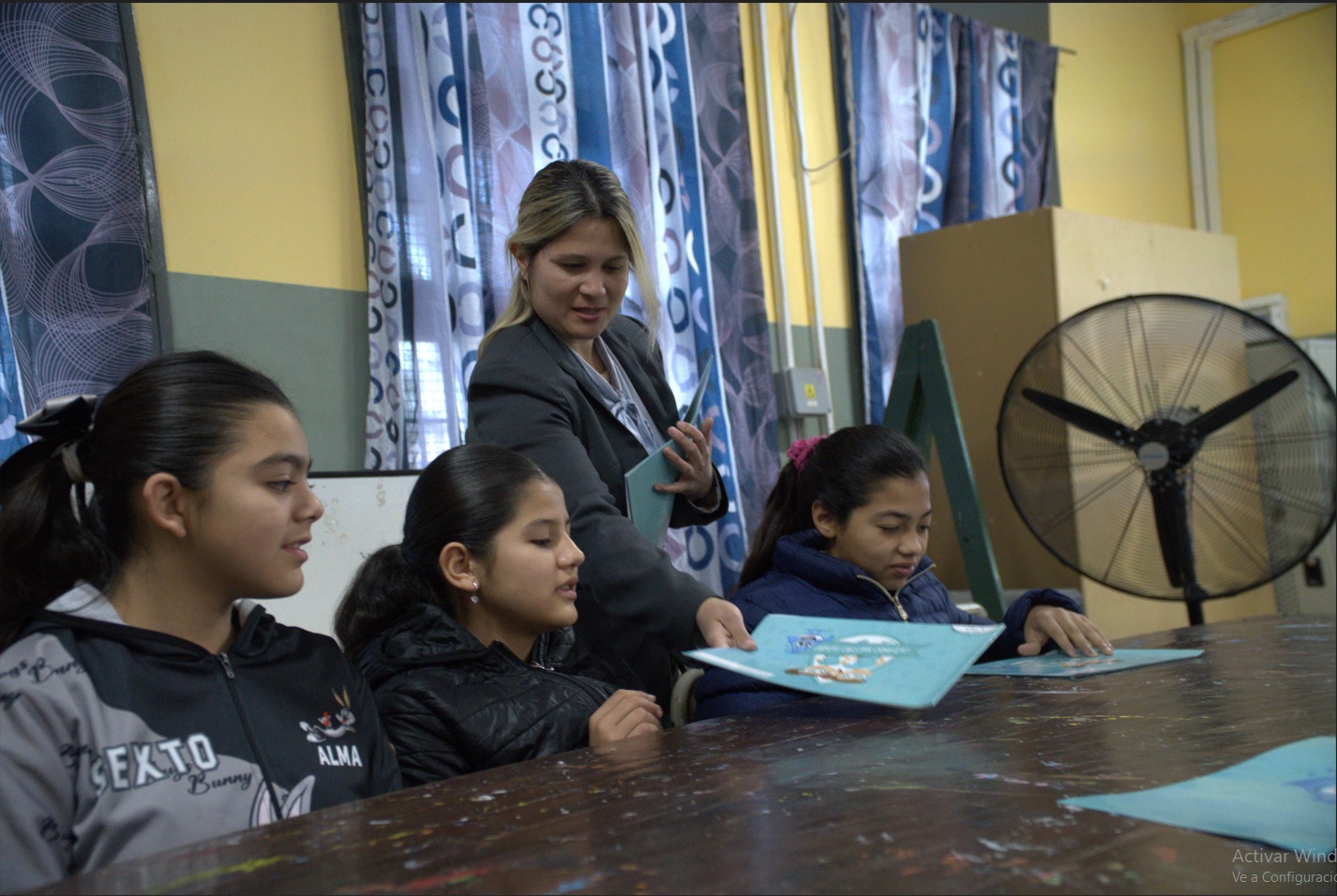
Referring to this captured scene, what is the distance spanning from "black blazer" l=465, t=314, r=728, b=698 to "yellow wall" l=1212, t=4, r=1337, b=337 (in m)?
4.12

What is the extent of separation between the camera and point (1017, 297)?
9.81ft

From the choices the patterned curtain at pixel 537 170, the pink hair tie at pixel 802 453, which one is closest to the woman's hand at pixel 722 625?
the pink hair tie at pixel 802 453

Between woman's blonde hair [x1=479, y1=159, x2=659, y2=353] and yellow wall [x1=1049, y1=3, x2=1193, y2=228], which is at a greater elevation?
yellow wall [x1=1049, y1=3, x2=1193, y2=228]

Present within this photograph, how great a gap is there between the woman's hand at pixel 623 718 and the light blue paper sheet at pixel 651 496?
24cm

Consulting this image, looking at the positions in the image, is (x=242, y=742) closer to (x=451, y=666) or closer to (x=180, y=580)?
(x=180, y=580)

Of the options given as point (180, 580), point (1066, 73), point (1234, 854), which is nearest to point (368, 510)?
point (180, 580)

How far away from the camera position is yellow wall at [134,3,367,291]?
2047mm

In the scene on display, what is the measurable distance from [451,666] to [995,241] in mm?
2359

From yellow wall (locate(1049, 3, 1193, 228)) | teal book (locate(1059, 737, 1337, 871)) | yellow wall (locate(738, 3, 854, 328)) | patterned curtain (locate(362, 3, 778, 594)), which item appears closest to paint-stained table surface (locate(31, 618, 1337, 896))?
teal book (locate(1059, 737, 1337, 871))

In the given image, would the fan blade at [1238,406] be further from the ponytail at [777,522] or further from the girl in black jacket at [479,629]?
the girl in black jacket at [479,629]

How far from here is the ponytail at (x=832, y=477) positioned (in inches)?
64.9

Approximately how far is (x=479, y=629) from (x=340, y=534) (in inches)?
24.3

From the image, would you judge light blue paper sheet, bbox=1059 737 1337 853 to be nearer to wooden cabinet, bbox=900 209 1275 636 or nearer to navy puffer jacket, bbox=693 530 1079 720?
navy puffer jacket, bbox=693 530 1079 720

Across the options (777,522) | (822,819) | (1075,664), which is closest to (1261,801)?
(822,819)
